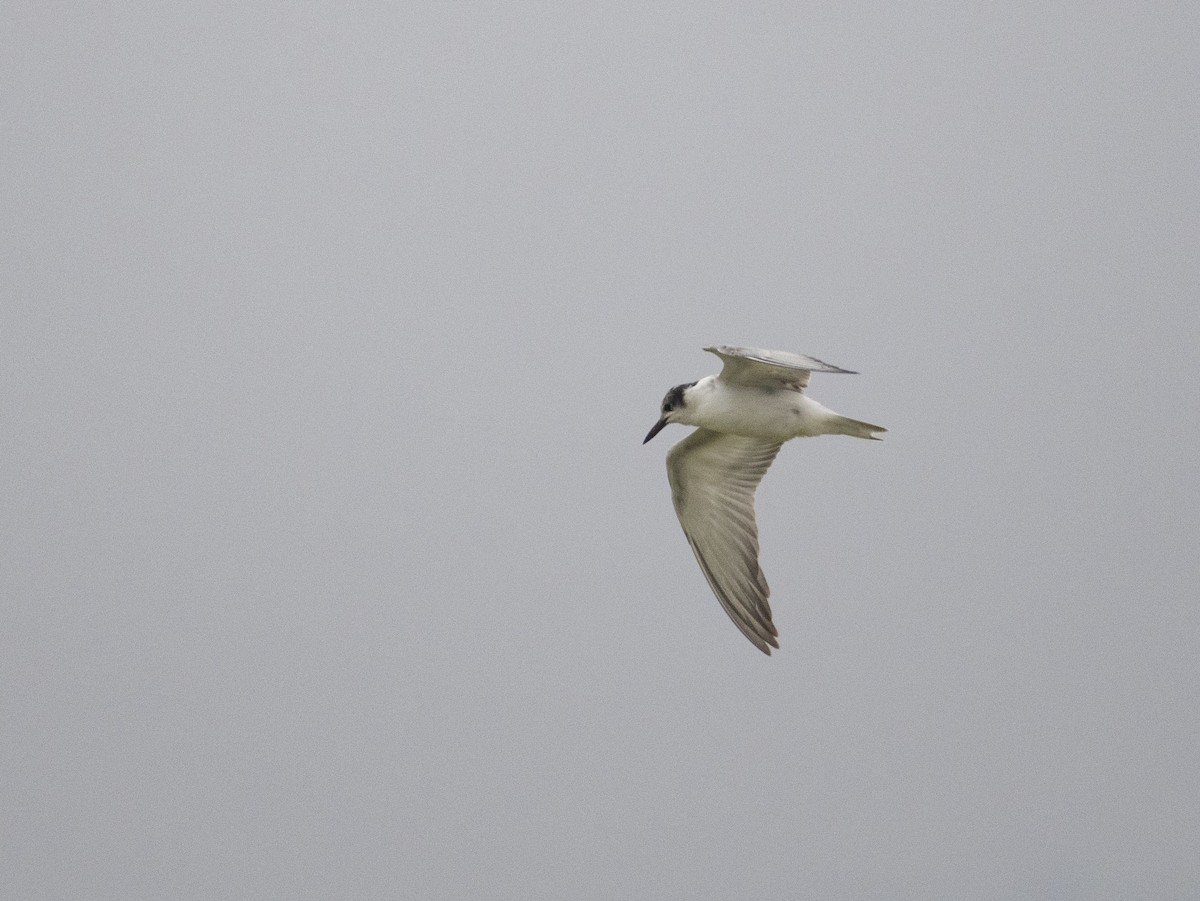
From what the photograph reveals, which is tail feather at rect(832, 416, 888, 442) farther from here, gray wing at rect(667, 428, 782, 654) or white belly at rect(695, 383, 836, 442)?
gray wing at rect(667, 428, 782, 654)

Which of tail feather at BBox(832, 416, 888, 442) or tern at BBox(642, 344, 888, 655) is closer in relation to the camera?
tail feather at BBox(832, 416, 888, 442)

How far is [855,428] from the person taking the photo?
7.35m

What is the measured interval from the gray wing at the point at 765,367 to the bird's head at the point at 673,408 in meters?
0.21

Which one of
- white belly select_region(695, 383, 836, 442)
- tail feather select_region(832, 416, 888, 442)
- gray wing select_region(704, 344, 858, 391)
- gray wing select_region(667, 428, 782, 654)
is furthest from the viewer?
gray wing select_region(667, 428, 782, 654)

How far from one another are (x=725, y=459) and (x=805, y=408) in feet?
2.99

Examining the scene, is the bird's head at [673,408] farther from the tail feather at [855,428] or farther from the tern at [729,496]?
the tail feather at [855,428]

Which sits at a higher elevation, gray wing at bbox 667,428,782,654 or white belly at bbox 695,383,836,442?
white belly at bbox 695,383,836,442

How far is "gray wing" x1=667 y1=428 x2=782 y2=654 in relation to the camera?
816 centimetres

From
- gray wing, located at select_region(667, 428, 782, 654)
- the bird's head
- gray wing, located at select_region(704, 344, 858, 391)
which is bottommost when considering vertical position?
gray wing, located at select_region(667, 428, 782, 654)

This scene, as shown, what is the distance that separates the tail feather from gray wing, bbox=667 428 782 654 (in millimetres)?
812

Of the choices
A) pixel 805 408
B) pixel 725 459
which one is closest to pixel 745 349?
pixel 805 408

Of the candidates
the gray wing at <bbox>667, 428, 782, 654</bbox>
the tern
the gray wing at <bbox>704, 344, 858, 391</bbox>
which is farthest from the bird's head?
the gray wing at <bbox>667, 428, 782, 654</bbox>

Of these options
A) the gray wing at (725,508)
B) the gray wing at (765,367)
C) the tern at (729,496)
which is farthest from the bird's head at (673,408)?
the gray wing at (725,508)

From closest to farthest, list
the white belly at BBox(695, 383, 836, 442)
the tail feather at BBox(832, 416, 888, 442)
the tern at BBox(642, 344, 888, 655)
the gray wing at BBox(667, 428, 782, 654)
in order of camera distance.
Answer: the tail feather at BBox(832, 416, 888, 442) < the white belly at BBox(695, 383, 836, 442) < the tern at BBox(642, 344, 888, 655) < the gray wing at BBox(667, 428, 782, 654)
